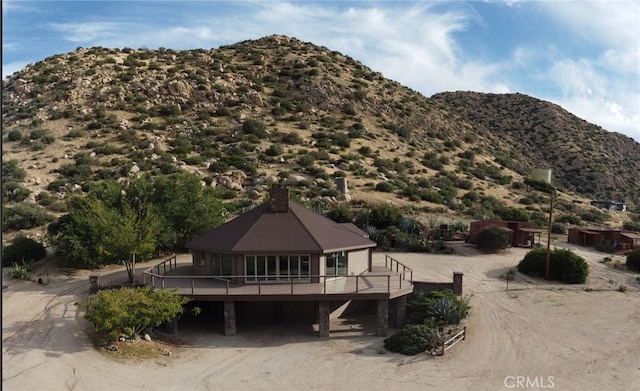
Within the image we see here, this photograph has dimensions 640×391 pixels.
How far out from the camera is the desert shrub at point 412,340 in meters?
18.9

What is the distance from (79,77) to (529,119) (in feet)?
282

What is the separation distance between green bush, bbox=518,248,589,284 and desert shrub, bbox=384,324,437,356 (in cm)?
1243

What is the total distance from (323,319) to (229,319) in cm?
413

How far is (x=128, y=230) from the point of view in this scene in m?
24.5

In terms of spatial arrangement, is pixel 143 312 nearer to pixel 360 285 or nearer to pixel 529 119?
pixel 360 285

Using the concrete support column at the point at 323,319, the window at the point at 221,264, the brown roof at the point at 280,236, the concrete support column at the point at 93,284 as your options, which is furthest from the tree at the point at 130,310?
the concrete support column at the point at 323,319

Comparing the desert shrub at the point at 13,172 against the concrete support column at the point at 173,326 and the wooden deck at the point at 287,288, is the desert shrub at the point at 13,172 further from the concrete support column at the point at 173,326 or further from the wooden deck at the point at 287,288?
the concrete support column at the point at 173,326

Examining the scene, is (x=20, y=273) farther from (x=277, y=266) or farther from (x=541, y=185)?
(x=541, y=185)

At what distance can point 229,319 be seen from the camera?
68.5 ft

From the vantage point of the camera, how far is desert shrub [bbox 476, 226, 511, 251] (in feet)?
113

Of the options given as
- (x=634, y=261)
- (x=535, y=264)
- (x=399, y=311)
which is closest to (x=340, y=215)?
(x=535, y=264)

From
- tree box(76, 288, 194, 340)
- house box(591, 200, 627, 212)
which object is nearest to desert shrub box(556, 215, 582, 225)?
house box(591, 200, 627, 212)

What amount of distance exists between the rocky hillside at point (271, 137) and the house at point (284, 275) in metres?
20.6

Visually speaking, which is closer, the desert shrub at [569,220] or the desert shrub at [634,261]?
the desert shrub at [634,261]
